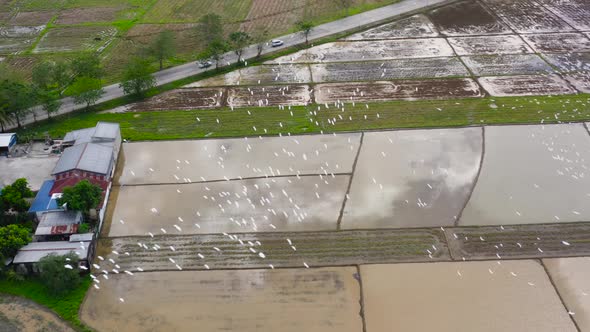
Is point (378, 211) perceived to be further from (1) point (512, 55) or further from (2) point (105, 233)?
(1) point (512, 55)

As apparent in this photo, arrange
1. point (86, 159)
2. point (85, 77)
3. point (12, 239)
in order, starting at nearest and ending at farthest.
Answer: point (12, 239)
point (86, 159)
point (85, 77)

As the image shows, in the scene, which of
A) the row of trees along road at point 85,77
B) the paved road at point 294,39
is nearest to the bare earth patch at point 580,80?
the paved road at point 294,39

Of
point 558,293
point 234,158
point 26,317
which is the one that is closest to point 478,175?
point 558,293

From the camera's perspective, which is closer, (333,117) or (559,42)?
(333,117)

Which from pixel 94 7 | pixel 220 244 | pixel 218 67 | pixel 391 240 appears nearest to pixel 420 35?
pixel 218 67

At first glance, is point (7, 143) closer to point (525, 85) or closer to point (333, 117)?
point (333, 117)
